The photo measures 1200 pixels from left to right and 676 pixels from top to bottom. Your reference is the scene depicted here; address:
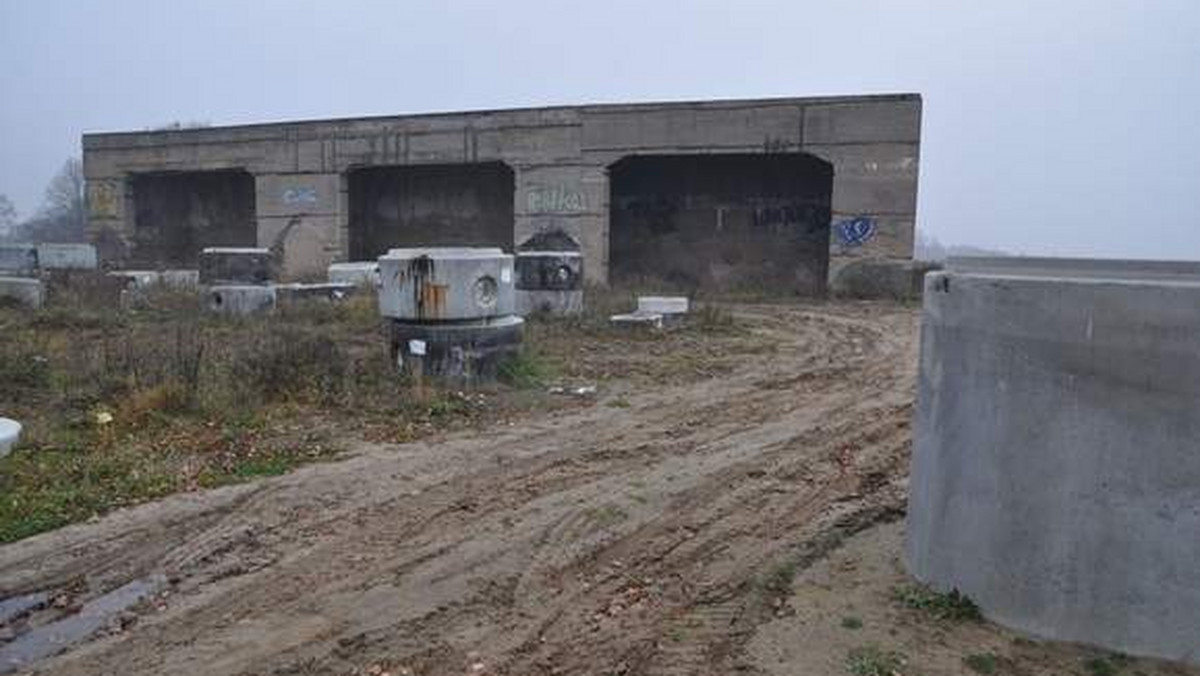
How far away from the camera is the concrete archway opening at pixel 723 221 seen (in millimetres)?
23219

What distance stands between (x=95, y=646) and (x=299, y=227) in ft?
79.2

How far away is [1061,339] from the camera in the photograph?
11.4 feet

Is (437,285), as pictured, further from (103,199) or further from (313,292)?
(103,199)

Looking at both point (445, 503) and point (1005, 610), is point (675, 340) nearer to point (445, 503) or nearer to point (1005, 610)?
point (445, 503)

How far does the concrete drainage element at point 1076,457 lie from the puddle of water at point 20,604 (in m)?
3.94

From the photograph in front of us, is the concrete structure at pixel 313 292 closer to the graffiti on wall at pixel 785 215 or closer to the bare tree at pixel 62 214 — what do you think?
the graffiti on wall at pixel 785 215

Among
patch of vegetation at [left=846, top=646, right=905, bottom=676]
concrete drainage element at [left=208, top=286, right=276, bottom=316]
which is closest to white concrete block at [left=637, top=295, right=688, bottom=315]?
concrete drainage element at [left=208, top=286, right=276, bottom=316]

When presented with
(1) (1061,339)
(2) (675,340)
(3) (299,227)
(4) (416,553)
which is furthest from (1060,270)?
(3) (299,227)

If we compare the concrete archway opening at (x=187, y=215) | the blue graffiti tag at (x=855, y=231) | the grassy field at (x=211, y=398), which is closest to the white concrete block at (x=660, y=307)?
the grassy field at (x=211, y=398)

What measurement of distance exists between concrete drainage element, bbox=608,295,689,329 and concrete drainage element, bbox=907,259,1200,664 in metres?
10.2

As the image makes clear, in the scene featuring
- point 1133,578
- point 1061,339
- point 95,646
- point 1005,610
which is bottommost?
point 95,646

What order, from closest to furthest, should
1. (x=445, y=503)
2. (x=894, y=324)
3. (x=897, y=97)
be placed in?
(x=445, y=503) < (x=894, y=324) < (x=897, y=97)

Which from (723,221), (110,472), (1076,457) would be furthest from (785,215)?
(1076,457)

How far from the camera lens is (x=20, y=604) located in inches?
167
